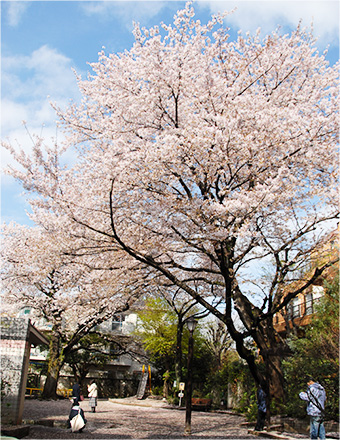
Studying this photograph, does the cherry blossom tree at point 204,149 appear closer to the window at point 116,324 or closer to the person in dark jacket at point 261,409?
the person in dark jacket at point 261,409

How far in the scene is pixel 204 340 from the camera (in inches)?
1107

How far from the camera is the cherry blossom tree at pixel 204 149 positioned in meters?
8.83

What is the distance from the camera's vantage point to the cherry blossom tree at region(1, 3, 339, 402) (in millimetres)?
8828

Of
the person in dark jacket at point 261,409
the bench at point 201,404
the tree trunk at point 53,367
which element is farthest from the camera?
the bench at point 201,404

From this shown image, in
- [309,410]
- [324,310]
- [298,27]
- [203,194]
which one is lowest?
[309,410]

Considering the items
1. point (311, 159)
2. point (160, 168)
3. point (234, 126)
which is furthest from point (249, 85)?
point (160, 168)

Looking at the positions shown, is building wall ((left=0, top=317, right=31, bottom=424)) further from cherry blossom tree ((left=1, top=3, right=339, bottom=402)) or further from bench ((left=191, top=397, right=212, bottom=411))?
bench ((left=191, top=397, right=212, bottom=411))

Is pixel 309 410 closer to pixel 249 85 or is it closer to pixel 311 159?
pixel 311 159

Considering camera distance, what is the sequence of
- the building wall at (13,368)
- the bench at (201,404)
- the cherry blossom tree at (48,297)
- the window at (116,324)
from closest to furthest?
the building wall at (13,368) < the cherry blossom tree at (48,297) < the bench at (201,404) < the window at (116,324)

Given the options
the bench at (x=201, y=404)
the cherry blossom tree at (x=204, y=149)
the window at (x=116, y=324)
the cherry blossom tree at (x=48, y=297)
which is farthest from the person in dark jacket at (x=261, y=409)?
the window at (x=116, y=324)

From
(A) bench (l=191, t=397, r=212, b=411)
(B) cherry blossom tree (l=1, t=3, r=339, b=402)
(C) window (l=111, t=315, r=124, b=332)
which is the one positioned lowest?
(A) bench (l=191, t=397, r=212, b=411)

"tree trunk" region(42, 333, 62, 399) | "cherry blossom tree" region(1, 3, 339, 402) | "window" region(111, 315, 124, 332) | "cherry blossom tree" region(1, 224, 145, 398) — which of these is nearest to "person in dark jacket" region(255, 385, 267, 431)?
"cherry blossom tree" region(1, 3, 339, 402)

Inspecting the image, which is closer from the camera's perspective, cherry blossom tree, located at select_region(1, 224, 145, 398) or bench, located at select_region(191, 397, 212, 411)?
cherry blossom tree, located at select_region(1, 224, 145, 398)

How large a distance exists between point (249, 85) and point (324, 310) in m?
10.9
